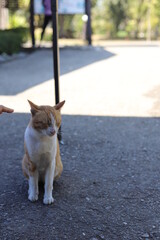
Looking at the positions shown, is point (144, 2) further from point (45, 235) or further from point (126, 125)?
point (45, 235)

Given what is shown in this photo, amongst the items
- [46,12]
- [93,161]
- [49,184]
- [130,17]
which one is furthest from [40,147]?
[130,17]

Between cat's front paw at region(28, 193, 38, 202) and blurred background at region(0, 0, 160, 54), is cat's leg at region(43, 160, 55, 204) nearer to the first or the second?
cat's front paw at region(28, 193, 38, 202)

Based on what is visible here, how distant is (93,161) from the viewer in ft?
14.5

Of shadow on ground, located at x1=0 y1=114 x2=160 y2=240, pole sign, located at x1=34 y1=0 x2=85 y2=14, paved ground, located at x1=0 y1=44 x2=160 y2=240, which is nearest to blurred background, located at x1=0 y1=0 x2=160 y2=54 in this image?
pole sign, located at x1=34 y1=0 x2=85 y2=14

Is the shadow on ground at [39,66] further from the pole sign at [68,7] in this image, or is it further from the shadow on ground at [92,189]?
the shadow on ground at [92,189]

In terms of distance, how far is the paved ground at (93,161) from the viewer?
297cm

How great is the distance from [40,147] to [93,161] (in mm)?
1529

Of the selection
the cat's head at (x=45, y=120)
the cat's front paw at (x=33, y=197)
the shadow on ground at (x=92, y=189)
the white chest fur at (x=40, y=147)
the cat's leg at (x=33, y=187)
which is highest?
the cat's head at (x=45, y=120)

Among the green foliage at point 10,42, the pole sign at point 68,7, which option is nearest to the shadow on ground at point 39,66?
the green foliage at point 10,42

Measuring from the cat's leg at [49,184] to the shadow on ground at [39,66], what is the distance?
209 inches

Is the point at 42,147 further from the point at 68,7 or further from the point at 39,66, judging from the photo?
the point at 68,7

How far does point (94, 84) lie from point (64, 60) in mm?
3652

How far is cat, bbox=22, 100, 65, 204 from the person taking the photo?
2851 mm

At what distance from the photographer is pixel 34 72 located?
11.1m
